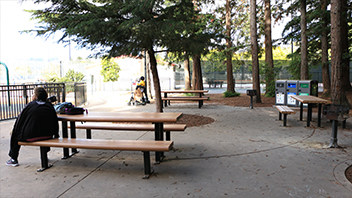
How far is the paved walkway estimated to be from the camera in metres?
4.08

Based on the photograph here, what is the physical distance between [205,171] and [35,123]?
3102 millimetres

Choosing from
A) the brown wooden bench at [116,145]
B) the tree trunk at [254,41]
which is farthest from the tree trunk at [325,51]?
the brown wooden bench at [116,145]

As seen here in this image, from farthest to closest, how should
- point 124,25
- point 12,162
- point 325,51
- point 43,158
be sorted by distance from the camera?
point 325,51
point 124,25
point 12,162
point 43,158

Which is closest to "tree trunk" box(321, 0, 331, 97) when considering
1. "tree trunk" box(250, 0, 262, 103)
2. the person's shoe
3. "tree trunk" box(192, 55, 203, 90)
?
"tree trunk" box(250, 0, 262, 103)

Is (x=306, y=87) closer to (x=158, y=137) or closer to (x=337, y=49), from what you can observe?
(x=337, y=49)

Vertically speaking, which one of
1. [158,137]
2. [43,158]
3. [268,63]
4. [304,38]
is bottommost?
[43,158]

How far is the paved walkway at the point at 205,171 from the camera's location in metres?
4.08

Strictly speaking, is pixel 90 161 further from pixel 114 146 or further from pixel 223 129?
pixel 223 129

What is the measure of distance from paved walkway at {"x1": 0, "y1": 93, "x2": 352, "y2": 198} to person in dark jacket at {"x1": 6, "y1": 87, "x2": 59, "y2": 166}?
1.90ft

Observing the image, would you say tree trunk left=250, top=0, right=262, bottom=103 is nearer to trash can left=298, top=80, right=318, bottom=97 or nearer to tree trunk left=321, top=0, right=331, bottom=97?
trash can left=298, top=80, right=318, bottom=97

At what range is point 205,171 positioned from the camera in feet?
16.1

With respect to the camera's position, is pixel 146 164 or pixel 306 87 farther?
pixel 306 87

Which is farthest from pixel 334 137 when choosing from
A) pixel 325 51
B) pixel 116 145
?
pixel 325 51

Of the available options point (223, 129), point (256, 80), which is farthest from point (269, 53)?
point (223, 129)
